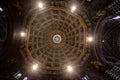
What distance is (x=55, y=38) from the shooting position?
25.9m

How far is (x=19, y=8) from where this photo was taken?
20.8 metres

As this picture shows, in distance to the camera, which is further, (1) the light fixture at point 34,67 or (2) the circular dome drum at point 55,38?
(2) the circular dome drum at point 55,38

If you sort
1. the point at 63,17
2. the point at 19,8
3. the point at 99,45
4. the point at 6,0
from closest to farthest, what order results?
the point at 6,0, the point at 19,8, the point at 99,45, the point at 63,17

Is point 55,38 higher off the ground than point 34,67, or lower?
higher

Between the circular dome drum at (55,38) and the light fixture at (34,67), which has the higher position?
the circular dome drum at (55,38)

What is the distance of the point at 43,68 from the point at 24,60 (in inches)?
101

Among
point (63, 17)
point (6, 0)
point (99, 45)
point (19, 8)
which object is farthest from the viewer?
point (63, 17)

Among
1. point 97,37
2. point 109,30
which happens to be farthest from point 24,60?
point 109,30

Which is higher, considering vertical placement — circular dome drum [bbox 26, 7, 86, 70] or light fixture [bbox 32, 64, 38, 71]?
circular dome drum [bbox 26, 7, 86, 70]

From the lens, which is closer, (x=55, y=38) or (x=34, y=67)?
(x=34, y=67)

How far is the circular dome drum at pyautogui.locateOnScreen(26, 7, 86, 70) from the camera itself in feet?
75.5

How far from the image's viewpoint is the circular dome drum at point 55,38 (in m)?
23.0

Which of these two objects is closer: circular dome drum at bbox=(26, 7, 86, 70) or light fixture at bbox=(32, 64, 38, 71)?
light fixture at bbox=(32, 64, 38, 71)

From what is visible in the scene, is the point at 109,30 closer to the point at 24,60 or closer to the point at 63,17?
the point at 63,17
